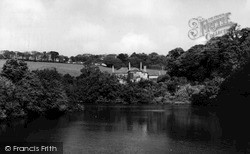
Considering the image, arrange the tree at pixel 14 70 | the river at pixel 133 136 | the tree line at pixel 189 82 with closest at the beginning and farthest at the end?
the river at pixel 133 136, the tree at pixel 14 70, the tree line at pixel 189 82

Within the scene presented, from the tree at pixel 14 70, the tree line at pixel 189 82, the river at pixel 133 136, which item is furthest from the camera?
the tree line at pixel 189 82

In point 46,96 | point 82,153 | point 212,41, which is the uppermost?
point 212,41

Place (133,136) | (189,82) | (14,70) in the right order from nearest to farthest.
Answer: (133,136) → (14,70) → (189,82)

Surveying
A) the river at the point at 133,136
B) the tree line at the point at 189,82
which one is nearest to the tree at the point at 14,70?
the tree line at the point at 189,82

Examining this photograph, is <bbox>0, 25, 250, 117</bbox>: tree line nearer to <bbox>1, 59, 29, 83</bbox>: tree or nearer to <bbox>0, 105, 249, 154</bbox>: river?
<bbox>1, 59, 29, 83</bbox>: tree

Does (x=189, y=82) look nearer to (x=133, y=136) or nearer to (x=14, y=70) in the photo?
(x=14, y=70)

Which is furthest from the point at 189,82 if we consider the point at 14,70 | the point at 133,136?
the point at 133,136

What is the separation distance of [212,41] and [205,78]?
20772 mm

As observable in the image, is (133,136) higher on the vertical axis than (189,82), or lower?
lower

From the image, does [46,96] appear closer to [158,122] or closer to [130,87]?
[158,122]

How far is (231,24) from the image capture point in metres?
161

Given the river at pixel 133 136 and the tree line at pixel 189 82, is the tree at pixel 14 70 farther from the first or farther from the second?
the river at pixel 133 136

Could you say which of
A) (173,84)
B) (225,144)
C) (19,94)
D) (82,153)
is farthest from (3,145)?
(173,84)

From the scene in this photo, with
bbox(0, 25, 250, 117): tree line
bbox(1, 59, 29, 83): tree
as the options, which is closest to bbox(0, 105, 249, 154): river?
bbox(1, 59, 29, 83): tree
